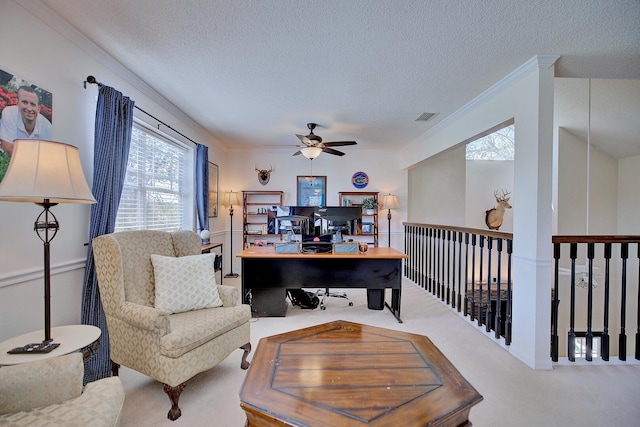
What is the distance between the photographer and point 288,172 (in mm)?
5770

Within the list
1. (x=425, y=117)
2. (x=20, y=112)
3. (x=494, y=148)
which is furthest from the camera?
(x=494, y=148)

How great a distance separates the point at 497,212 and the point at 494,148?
148 centimetres

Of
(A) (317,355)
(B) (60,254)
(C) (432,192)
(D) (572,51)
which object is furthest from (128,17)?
(C) (432,192)

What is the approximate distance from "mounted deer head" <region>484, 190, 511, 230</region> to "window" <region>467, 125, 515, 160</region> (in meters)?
0.85

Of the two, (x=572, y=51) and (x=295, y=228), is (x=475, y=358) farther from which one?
(x=572, y=51)

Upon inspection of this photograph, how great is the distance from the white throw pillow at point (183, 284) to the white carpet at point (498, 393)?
533 mm

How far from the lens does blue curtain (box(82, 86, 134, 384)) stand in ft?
6.78

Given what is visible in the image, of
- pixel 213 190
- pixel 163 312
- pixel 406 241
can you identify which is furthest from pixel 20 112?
pixel 406 241

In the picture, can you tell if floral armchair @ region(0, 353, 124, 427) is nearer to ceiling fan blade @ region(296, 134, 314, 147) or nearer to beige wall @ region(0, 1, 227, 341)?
beige wall @ region(0, 1, 227, 341)

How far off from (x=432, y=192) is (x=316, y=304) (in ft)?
12.3

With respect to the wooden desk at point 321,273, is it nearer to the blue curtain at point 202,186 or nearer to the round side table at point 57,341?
the blue curtain at point 202,186

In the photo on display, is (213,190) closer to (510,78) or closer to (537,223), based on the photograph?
(510,78)

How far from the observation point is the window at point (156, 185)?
9.65 ft

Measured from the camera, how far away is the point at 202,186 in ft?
13.8
